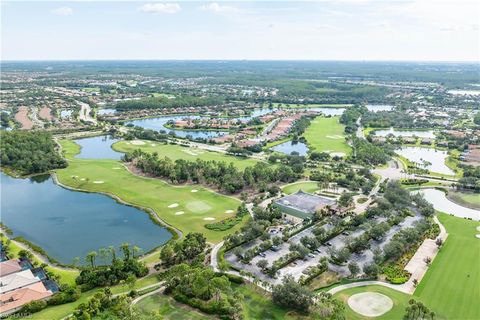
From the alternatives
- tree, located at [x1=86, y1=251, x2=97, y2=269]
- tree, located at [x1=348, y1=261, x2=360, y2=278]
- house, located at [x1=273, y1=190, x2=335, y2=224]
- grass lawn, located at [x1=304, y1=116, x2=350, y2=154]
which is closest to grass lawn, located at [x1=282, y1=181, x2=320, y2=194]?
house, located at [x1=273, y1=190, x2=335, y2=224]

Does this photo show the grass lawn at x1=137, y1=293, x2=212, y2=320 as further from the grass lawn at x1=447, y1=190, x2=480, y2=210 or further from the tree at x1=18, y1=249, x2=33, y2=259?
the grass lawn at x1=447, y1=190, x2=480, y2=210

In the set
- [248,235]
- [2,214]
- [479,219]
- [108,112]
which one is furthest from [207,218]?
[108,112]

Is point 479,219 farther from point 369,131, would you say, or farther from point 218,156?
point 369,131

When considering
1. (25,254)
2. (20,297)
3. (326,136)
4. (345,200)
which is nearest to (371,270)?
(345,200)

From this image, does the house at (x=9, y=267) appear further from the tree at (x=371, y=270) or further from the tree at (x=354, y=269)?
the tree at (x=371, y=270)

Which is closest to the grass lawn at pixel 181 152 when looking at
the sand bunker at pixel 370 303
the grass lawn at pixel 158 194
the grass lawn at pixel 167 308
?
the grass lawn at pixel 158 194
